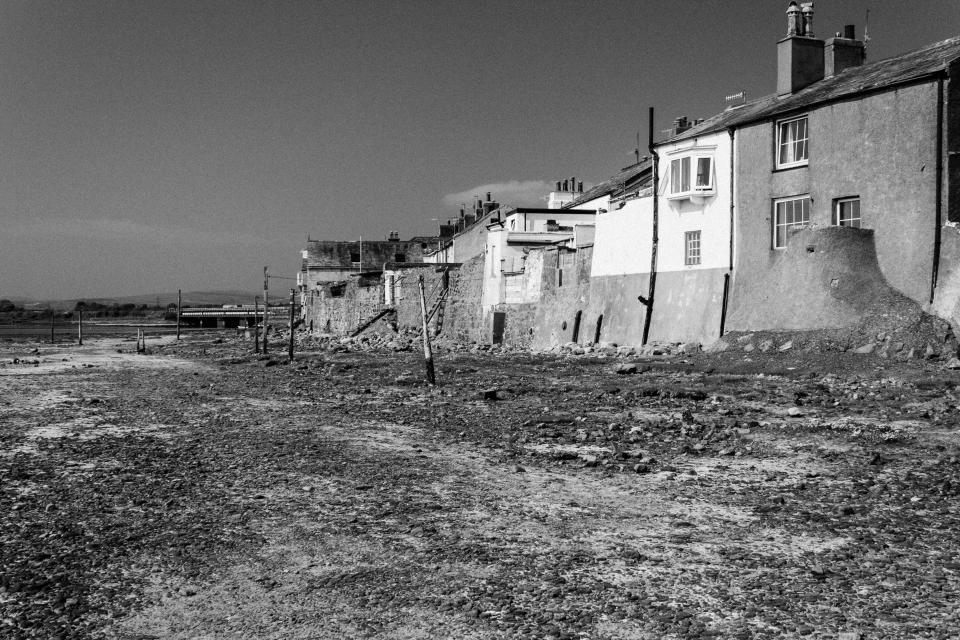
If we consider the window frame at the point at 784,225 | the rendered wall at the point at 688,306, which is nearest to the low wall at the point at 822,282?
the window frame at the point at 784,225

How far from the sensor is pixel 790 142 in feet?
84.5

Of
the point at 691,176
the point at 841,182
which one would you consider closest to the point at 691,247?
the point at 691,176

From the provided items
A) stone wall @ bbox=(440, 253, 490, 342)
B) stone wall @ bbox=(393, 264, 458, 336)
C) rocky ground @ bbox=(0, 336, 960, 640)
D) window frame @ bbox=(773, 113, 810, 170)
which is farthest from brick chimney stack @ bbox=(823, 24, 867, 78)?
stone wall @ bbox=(393, 264, 458, 336)

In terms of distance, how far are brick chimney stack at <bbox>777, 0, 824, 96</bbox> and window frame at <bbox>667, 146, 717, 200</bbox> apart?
3.02 meters

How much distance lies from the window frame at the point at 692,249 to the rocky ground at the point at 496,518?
507 inches

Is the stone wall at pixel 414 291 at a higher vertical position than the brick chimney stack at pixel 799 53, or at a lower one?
lower

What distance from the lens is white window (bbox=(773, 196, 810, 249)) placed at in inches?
999

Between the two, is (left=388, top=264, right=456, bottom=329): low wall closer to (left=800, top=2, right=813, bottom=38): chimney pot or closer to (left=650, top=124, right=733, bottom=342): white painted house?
(left=650, top=124, right=733, bottom=342): white painted house

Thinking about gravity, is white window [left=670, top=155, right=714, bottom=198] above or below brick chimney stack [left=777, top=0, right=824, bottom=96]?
below

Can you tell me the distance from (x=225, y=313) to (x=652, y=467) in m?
112

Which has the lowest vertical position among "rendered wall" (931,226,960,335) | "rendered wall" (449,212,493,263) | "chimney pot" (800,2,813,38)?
Answer: "rendered wall" (931,226,960,335)

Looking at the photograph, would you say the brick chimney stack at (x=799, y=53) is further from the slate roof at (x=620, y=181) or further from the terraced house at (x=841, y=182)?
the slate roof at (x=620, y=181)

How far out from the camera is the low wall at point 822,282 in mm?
21969

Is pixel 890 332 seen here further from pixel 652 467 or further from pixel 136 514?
Answer: pixel 136 514
